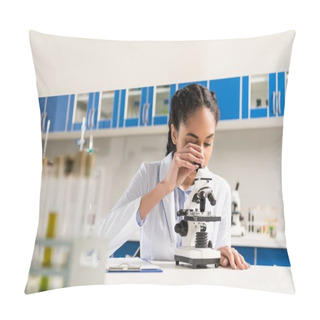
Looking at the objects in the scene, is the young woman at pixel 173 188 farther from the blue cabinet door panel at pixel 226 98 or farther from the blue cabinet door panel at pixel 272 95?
the blue cabinet door panel at pixel 272 95

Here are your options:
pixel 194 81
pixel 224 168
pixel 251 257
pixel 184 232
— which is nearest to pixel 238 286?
pixel 251 257

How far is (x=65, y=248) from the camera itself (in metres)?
1.28

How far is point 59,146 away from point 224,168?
1.94ft

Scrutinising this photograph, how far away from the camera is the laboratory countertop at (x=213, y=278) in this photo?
1276 mm

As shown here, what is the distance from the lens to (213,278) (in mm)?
1277

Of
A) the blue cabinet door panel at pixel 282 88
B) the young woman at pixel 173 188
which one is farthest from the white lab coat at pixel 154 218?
the blue cabinet door panel at pixel 282 88

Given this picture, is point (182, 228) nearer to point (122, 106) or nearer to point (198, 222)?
point (198, 222)

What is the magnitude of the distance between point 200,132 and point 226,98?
153 millimetres

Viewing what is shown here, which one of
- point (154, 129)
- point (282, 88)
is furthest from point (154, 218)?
point (282, 88)

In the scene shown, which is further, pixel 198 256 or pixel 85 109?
pixel 85 109

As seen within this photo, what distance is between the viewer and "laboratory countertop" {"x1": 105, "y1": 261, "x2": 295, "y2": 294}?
1276 mm

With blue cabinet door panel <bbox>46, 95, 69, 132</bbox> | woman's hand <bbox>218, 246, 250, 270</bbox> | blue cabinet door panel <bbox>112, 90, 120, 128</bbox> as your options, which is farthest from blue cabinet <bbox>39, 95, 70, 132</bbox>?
woman's hand <bbox>218, 246, 250, 270</bbox>

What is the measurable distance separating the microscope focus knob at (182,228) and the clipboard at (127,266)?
0.46ft

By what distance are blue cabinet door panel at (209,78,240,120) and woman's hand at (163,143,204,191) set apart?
0.15 metres
